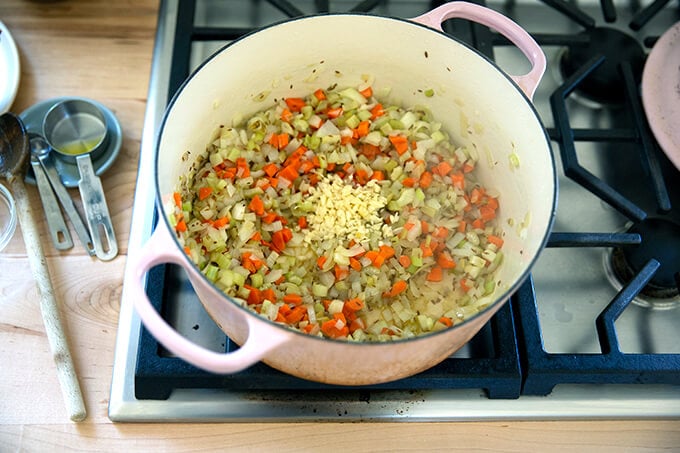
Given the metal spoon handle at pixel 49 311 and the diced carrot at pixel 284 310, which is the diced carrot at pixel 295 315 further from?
the metal spoon handle at pixel 49 311

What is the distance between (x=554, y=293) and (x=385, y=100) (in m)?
0.36

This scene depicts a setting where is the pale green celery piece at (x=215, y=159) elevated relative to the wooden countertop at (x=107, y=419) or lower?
elevated

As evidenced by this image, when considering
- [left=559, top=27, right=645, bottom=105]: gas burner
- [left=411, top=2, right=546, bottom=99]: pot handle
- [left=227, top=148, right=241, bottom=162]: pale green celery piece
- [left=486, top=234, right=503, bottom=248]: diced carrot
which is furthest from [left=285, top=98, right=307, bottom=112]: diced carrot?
[left=559, top=27, right=645, bottom=105]: gas burner

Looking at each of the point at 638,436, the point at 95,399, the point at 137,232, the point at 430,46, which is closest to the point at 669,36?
the point at 430,46

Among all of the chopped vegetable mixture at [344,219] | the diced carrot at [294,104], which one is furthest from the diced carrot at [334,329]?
the diced carrot at [294,104]

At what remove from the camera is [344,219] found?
0.95 m

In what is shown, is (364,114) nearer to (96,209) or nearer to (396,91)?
(396,91)

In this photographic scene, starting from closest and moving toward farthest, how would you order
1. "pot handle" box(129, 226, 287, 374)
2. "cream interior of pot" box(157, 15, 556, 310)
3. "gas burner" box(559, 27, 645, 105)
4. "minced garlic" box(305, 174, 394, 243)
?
"pot handle" box(129, 226, 287, 374)
"cream interior of pot" box(157, 15, 556, 310)
"minced garlic" box(305, 174, 394, 243)
"gas burner" box(559, 27, 645, 105)

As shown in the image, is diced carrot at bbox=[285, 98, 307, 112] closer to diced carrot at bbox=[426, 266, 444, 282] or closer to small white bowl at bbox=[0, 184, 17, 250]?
diced carrot at bbox=[426, 266, 444, 282]

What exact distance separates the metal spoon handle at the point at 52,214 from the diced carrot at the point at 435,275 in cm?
48

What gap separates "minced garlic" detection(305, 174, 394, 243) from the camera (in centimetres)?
94

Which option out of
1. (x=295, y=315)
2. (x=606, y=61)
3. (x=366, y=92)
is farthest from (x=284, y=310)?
(x=606, y=61)

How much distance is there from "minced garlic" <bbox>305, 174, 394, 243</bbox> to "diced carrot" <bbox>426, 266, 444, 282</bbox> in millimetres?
72

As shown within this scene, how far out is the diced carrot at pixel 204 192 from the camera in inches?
36.7
